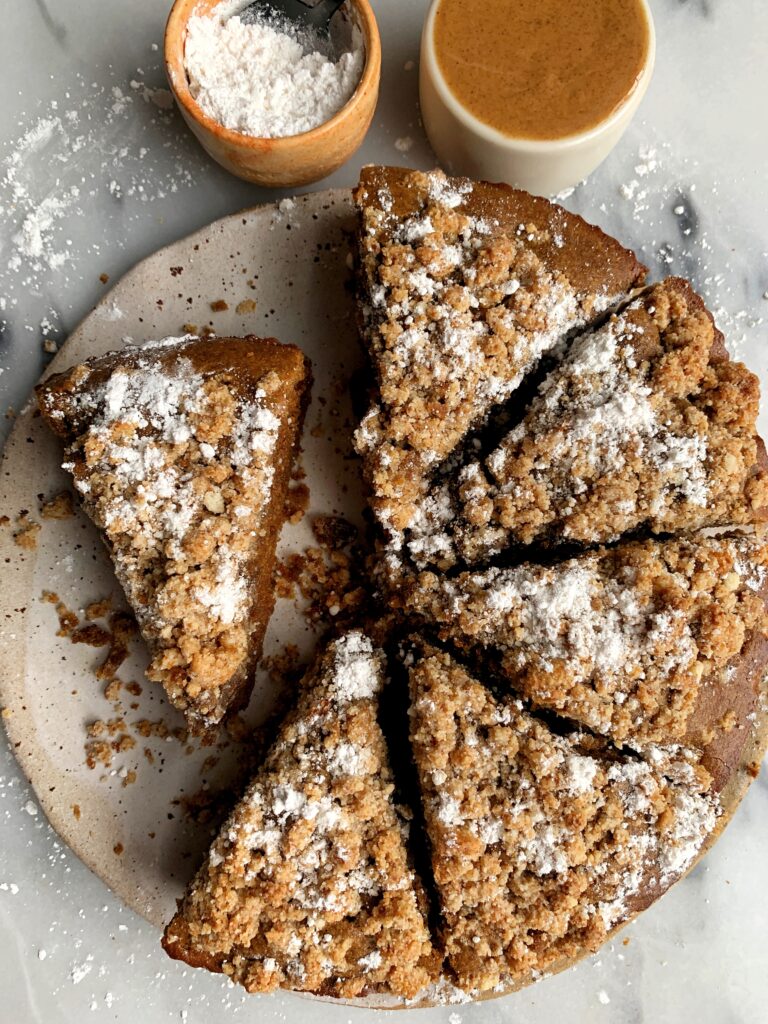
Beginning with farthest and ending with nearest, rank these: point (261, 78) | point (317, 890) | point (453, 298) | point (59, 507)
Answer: point (59, 507) < point (261, 78) < point (453, 298) < point (317, 890)

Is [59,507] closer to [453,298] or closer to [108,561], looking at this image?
[108,561]

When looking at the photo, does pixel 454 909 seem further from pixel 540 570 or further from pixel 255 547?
pixel 255 547

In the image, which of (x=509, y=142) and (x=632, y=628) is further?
(x=509, y=142)

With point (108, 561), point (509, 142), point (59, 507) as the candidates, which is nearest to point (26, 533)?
point (59, 507)

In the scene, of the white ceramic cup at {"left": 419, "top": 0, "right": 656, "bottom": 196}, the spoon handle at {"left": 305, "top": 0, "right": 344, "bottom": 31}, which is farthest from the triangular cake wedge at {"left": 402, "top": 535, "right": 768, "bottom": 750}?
the spoon handle at {"left": 305, "top": 0, "right": 344, "bottom": 31}

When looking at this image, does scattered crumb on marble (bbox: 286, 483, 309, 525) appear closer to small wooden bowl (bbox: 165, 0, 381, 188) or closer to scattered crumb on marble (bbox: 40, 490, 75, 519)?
scattered crumb on marble (bbox: 40, 490, 75, 519)

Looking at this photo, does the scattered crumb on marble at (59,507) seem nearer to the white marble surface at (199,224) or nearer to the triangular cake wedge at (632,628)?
the white marble surface at (199,224)
